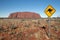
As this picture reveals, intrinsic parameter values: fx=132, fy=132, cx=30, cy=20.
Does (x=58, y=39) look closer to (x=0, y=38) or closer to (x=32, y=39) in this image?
(x=32, y=39)

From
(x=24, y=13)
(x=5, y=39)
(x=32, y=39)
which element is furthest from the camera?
(x=24, y=13)

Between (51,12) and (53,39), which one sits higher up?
(51,12)

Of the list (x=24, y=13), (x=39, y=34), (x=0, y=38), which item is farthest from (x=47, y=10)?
(x=24, y=13)

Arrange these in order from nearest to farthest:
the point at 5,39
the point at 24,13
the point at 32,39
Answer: the point at 32,39 → the point at 5,39 → the point at 24,13

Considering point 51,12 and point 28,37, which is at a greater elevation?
point 51,12

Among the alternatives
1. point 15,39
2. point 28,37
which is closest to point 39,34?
point 28,37

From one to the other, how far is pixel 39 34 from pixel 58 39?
5.05 feet

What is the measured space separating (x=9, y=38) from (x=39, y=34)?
232 centimetres

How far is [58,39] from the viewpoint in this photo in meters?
10.2

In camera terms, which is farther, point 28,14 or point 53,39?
point 28,14

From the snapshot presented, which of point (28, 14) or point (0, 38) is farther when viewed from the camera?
point (28, 14)

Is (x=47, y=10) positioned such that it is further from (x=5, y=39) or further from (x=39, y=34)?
(x=5, y=39)

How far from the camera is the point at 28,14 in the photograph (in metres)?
150

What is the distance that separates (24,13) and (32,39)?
463ft
